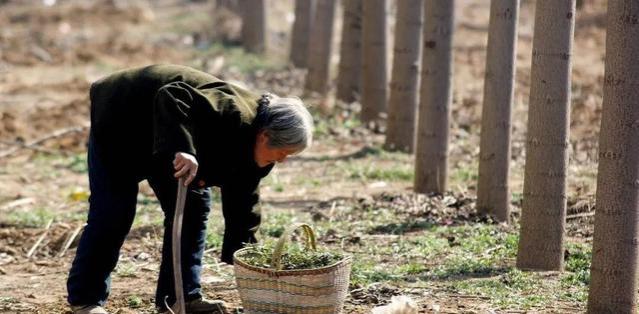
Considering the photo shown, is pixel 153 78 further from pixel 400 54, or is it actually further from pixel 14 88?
pixel 14 88

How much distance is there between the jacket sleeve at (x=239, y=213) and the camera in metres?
5.96

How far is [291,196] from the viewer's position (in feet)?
34.9

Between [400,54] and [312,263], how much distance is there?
6.46 m

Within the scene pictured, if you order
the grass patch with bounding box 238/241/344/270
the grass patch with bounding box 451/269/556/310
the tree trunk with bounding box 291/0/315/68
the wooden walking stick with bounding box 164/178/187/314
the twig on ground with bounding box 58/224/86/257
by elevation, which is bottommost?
the twig on ground with bounding box 58/224/86/257

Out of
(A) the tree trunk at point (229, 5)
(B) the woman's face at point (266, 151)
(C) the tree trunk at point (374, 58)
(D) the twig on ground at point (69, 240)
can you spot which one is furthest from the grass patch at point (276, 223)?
(A) the tree trunk at point (229, 5)

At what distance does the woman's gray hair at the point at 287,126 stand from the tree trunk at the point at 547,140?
2040 millimetres

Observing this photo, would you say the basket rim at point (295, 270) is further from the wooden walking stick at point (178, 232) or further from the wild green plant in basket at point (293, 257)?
the wooden walking stick at point (178, 232)

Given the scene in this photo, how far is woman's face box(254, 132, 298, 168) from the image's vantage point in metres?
5.62

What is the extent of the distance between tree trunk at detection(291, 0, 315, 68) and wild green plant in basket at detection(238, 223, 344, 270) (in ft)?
45.5

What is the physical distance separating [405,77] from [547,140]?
16.7 ft

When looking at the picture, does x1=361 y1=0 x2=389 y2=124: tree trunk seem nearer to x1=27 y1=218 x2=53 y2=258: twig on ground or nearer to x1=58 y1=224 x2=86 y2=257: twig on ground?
x1=27 y1=218 x2=53 y2=258: twig on ground

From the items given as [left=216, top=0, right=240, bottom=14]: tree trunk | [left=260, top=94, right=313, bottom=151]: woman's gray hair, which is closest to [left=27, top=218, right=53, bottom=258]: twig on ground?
[left=260, top=94, right=313, bottom=151]: woman's gray hair

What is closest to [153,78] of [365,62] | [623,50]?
[623,50]

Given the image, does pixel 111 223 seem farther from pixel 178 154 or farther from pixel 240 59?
pixel 240 59
